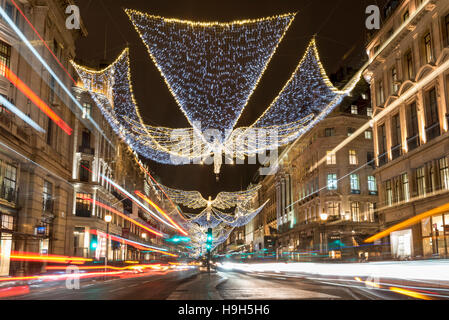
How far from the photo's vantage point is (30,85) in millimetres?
31109

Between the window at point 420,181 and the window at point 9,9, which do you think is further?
the window at point 420,181

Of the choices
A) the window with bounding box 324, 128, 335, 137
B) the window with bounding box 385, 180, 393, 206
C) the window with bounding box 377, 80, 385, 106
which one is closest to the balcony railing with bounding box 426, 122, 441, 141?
the window with bounding box 385, 180, 393, 206

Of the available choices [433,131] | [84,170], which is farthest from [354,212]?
[84,170]

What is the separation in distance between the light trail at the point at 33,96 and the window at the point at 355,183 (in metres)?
35.0

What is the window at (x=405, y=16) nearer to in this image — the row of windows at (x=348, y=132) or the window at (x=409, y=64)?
the window at (x=409, y=64)

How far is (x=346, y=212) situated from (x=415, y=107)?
24.8 meters

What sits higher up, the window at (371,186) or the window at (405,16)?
the window at (405,16)

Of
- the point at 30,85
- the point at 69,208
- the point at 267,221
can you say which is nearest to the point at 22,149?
the point at 30,85

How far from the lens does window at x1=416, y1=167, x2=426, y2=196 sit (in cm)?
3159

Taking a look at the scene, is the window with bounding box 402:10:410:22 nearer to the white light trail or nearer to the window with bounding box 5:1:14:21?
the white light trail

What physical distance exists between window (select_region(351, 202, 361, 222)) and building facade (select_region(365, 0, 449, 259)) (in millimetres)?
16749

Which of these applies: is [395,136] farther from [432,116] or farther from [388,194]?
[432,116]

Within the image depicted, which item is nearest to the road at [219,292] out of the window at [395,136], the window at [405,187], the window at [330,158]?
the window at [405,187]

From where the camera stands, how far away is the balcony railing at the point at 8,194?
2691cm
